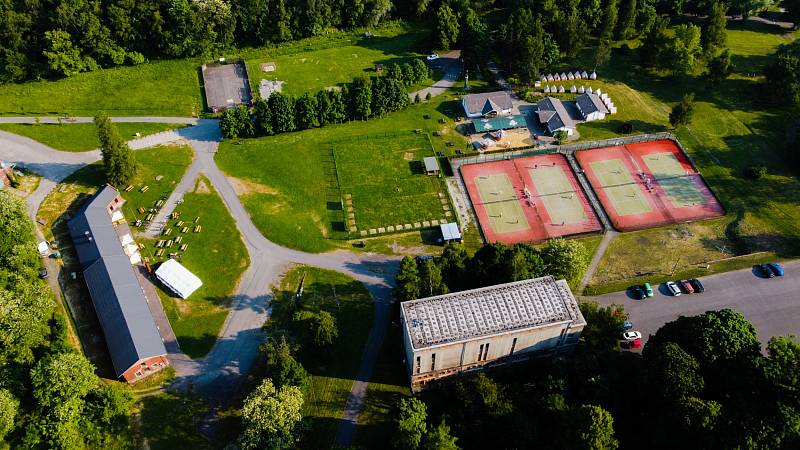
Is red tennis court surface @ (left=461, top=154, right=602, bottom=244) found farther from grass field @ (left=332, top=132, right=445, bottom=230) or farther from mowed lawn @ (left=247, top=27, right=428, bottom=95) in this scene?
mowed lawn @ (left=247, top=27, right=428, bottom=95)

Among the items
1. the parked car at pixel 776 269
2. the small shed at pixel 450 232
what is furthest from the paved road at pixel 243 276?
the parked car at pixel 776 269

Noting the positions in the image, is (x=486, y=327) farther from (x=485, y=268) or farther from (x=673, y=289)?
(x=673, y=289)

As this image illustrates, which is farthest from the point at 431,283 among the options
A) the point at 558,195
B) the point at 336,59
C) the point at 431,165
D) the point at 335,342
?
the point at 336,59

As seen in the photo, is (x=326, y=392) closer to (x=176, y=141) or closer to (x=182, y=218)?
(x=182, y=218)

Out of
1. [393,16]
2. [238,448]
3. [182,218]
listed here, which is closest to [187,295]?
[182,218]

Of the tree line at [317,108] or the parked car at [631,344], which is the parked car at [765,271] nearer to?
the parked car at [631,344]

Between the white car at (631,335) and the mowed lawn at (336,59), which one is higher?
the mowed lawn at (336,59)
